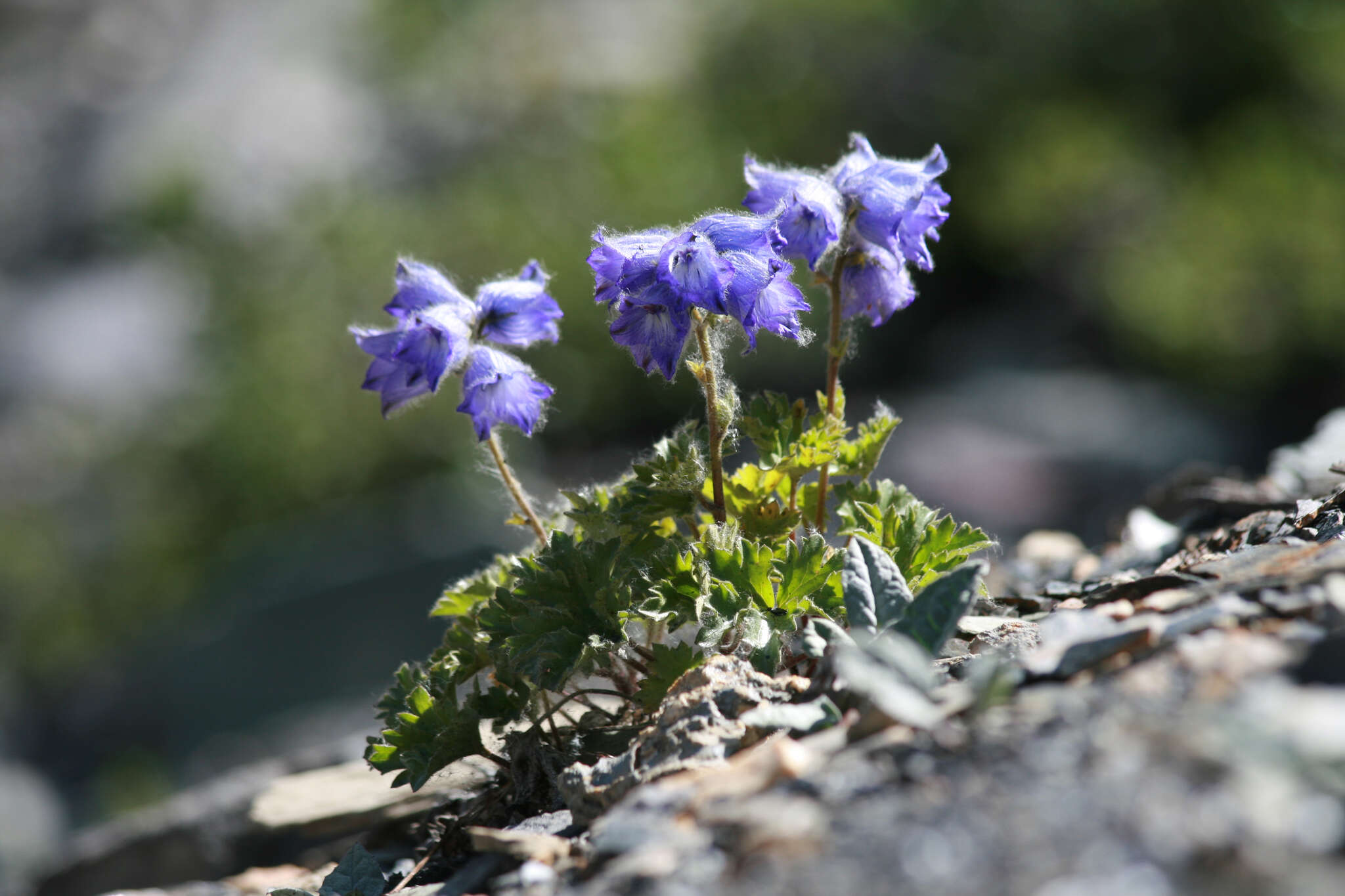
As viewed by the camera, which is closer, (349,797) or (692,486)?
(692,486)

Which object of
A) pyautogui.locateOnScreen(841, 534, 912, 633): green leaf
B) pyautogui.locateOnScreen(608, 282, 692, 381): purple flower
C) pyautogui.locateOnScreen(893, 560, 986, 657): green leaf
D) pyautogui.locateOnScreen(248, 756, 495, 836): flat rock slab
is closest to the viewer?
pyautogui.locateOnScreen(893, 560, 986, 657): green leaf

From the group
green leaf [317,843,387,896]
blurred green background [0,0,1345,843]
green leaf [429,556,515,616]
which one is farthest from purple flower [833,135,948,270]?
blurred green background [0,0,1345,843]

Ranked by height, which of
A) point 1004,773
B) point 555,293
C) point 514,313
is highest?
point 555,293

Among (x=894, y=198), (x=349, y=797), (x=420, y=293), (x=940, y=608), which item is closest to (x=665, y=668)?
(x=940, y=608)

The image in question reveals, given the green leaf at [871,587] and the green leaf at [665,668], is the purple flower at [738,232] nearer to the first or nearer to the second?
the green leaf at [871,587]

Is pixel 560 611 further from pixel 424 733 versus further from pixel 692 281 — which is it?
pixel 692 281

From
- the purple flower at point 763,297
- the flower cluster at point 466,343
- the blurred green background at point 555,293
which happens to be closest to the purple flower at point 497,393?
the flower cluster at point 466,343

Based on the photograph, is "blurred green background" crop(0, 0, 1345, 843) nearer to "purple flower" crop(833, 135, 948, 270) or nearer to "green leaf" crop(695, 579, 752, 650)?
Answer: "green leaf" crop(695, 579, 752, 650)
